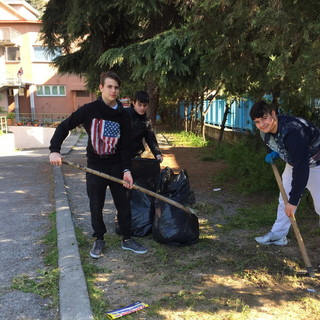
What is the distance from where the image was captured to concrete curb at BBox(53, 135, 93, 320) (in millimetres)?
2564

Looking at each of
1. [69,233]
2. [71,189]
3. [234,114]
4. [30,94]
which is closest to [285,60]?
[69,233]

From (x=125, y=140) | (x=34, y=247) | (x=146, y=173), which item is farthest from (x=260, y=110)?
(x=34, y=247)

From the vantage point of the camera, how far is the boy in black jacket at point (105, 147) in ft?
11.0

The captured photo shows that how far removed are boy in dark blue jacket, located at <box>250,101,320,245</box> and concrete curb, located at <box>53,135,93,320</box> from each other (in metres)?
1.79

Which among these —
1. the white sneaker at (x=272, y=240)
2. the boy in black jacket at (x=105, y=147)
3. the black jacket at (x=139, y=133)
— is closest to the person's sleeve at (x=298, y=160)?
the white sneaker at (x=272, y=240)

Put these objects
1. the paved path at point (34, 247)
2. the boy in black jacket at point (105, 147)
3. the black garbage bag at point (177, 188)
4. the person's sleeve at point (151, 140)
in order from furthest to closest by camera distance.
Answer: the person's sleeve at point (151, 140), the black garbage bag at point (177, 188), the boy in black jacket at point (105, 147), the paved path at point (34, 247)

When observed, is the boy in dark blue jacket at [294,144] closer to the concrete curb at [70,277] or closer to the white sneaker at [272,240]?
the white sneaker at [272,240]

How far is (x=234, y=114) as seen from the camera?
12.7m

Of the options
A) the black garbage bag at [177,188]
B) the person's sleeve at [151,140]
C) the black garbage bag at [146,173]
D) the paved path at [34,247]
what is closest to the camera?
the paved path at [34,247]

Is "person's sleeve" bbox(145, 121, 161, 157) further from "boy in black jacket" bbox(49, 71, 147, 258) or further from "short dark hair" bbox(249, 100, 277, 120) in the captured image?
"short dark hair" bbox(249, 100, 277, 120)

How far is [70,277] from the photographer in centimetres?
305

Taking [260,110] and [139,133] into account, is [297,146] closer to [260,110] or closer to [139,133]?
[260,110]

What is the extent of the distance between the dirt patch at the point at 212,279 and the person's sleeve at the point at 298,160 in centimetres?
77

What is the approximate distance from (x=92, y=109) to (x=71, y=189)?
3623 mm
